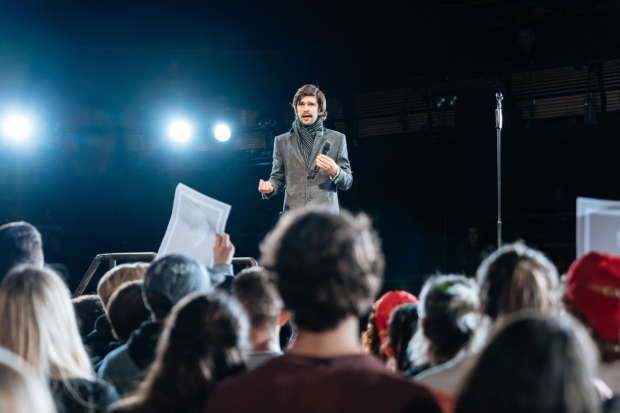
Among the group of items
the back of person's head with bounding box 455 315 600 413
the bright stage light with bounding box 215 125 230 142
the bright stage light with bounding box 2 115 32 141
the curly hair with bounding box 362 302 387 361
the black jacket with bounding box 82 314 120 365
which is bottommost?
the curly hair with bounding box 362 302 387 361

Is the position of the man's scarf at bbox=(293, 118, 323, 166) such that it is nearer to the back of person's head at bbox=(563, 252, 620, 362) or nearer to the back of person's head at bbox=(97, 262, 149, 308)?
the back of person's head at bbox=(97, 262, 149, 308)

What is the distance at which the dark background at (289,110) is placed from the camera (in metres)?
9.62

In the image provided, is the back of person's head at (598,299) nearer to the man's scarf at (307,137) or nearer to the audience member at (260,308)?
the audience member at (260,308)

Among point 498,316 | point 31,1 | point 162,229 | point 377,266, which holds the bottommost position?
point 162,229

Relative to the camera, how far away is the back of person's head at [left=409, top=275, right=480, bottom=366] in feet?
7.62

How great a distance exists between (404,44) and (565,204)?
11.0 feet

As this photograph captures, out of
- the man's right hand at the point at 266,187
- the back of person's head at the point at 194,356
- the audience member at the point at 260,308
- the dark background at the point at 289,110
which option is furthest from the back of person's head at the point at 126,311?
the dark background at the point at 289,110

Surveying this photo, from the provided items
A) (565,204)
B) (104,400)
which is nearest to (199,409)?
(104,400)

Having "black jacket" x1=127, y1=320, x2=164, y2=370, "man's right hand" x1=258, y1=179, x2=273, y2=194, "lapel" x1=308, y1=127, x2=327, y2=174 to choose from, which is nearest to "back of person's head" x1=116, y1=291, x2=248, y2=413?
"black jacket" x1=127, y1=320, x2=164, y2=370

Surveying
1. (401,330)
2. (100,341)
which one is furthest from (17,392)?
(100,341)

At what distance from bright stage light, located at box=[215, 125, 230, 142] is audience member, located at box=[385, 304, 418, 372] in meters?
8.32

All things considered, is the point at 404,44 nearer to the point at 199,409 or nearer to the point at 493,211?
the point at 493,211

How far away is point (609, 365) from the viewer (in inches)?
80.4

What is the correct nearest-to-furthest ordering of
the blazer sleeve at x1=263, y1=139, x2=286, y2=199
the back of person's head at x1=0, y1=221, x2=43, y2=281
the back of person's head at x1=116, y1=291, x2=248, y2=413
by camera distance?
the back of person's head at x1=116, y1=291, x2=248, y2=413 → the back of person's head at x1=0, y1=221, x2=43, y2=281 → the blazer sleeve at x1=263, y1=139, x2=286, y2=199
